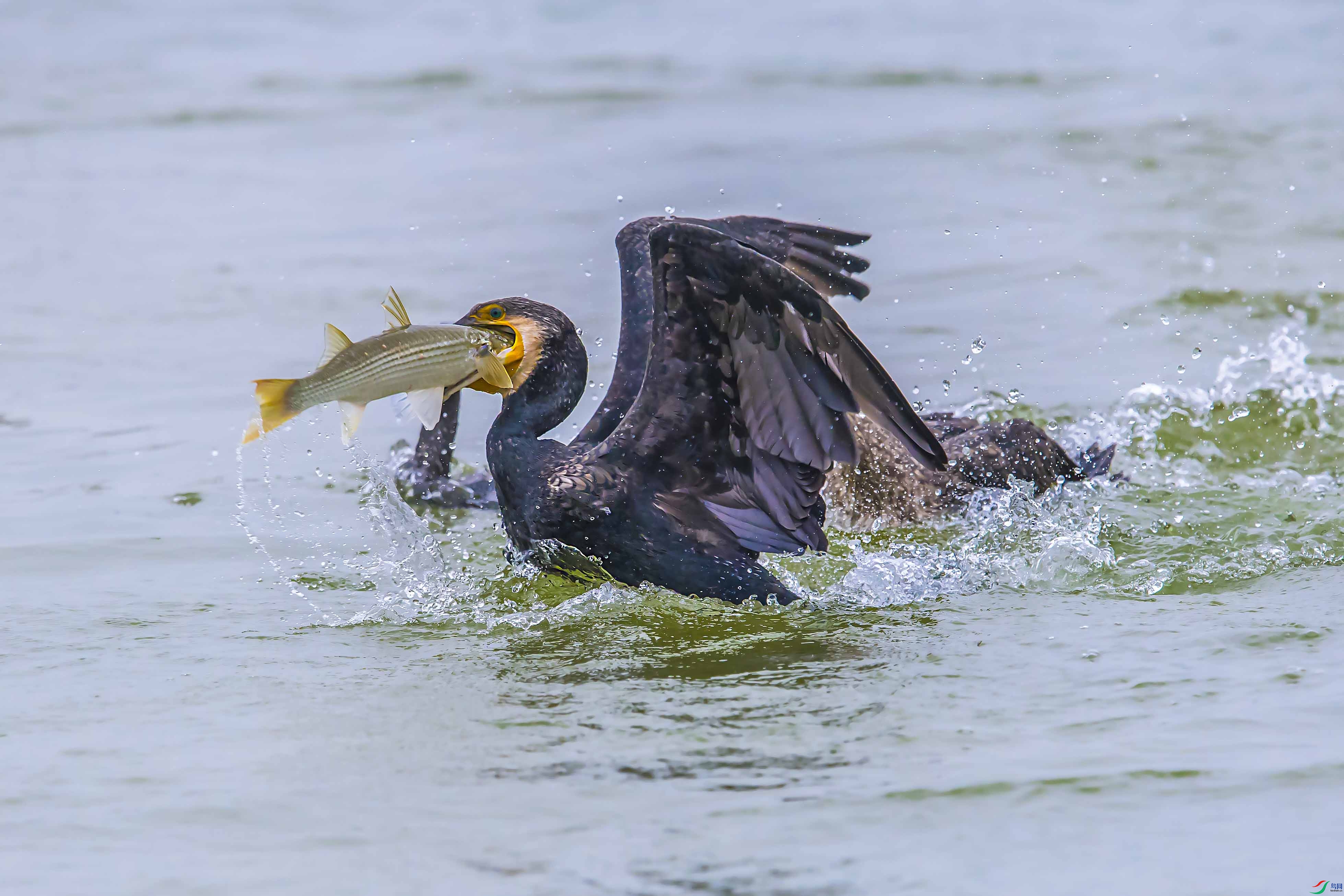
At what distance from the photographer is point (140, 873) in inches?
132

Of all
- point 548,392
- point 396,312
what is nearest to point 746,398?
point 548,392

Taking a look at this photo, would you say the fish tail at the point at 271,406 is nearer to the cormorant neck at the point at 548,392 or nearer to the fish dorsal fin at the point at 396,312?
the fish dorsal fin at the point at 396,312

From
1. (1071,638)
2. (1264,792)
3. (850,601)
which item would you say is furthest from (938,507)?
(1264,792)

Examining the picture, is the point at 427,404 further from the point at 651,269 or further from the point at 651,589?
the point at 651,589

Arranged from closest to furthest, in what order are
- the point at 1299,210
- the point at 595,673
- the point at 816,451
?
the point at 595,673 < the point at 816,451 < the point at 1299,210

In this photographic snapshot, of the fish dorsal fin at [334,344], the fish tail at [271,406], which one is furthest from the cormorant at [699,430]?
the fish tail at [271,406]

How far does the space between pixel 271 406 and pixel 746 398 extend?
62.5 inches

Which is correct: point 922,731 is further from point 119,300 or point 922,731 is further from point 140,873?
point 119,300

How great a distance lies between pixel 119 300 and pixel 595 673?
6.38m

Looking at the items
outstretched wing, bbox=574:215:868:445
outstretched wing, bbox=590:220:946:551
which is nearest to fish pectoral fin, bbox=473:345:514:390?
outstretched wing, bbox=590:220:946:551

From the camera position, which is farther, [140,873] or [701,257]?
[701,257]

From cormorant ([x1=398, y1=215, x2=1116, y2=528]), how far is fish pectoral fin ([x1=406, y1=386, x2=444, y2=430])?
5.23 feet

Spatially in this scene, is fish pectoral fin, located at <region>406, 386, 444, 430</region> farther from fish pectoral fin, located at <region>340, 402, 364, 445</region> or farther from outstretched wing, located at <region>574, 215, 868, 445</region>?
outstretched wing, located at <region>574, 215, 868, 445</region>

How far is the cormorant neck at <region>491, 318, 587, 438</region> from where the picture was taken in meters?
5.38
